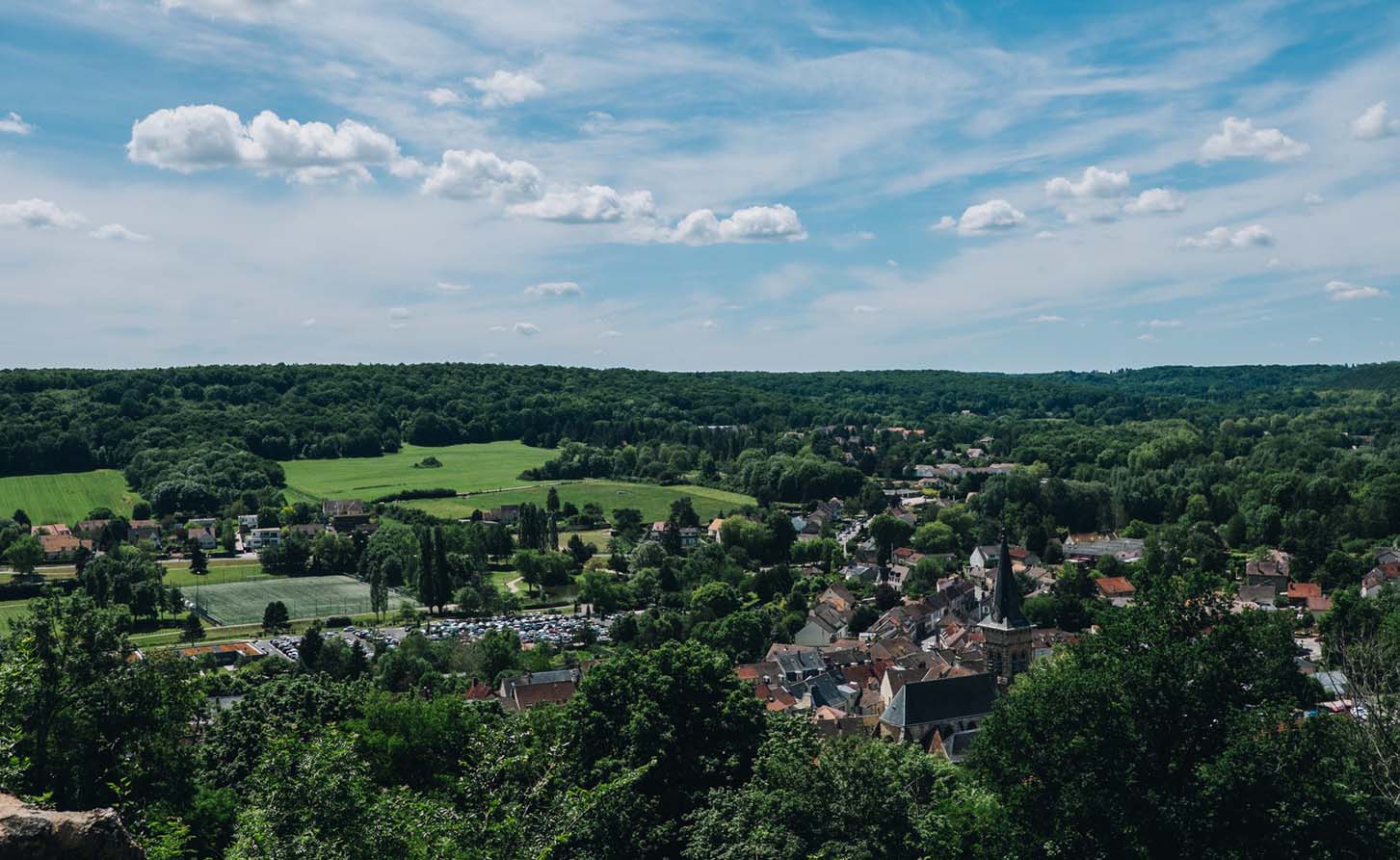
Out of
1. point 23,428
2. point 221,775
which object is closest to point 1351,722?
point 221,775

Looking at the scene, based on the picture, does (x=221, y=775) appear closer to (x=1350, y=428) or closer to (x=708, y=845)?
(x=708, y=845)

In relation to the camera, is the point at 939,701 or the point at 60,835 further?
the point at 939,701

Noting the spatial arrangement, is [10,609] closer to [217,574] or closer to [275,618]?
[275,618]

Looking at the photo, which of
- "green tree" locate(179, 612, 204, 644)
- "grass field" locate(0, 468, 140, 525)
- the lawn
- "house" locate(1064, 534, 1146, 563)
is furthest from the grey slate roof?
"grass field" locate(0, 468, 140, 525)

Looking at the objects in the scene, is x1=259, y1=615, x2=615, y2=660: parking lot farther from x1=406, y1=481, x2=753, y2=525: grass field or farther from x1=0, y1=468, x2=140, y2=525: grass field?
x1=0, y1=468, x2=140, y2=525: grass field

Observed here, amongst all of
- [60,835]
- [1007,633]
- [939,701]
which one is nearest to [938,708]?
[939,701]
